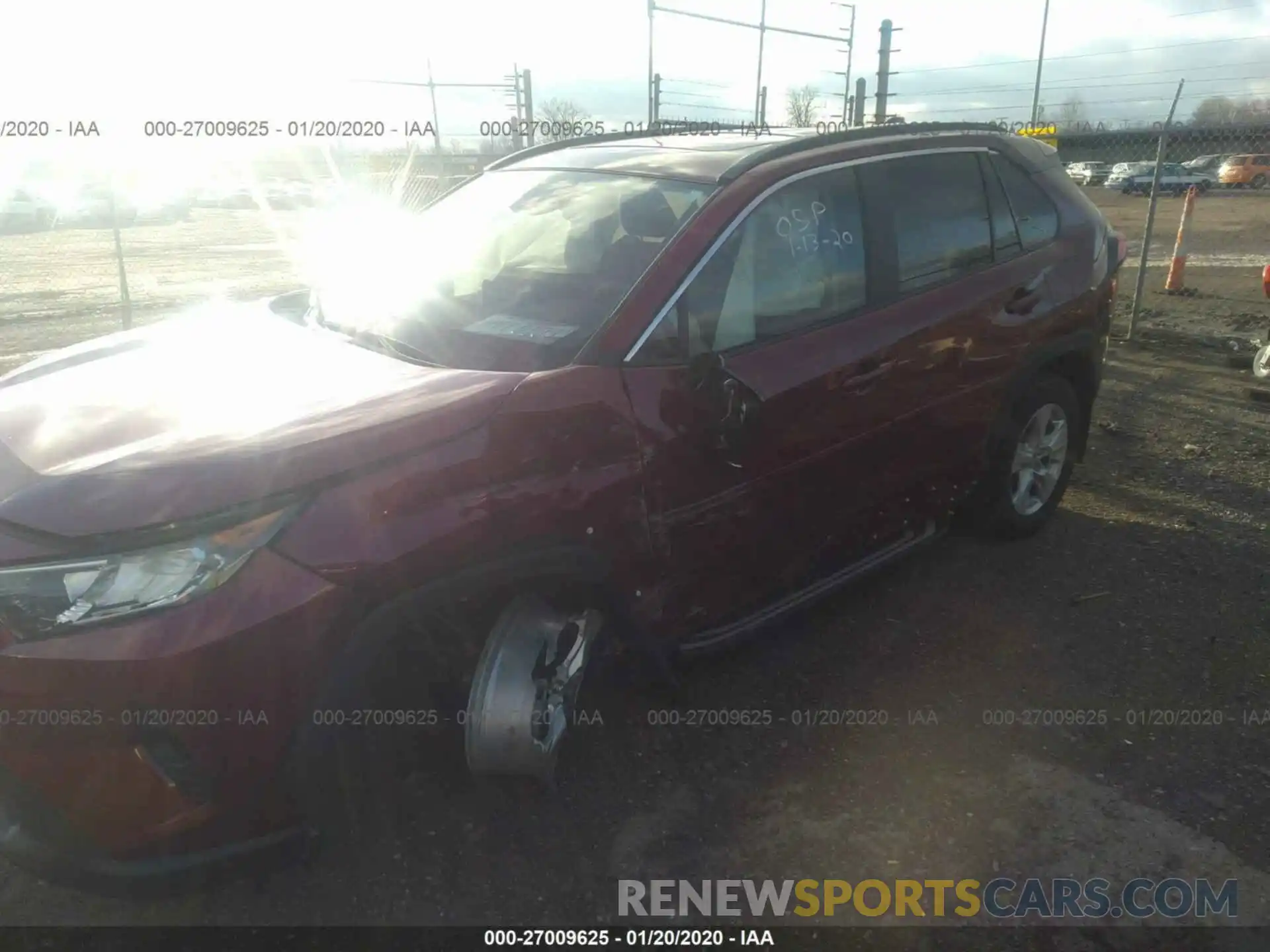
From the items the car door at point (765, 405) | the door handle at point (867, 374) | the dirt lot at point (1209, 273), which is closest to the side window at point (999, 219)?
the car door at point (765, 405)

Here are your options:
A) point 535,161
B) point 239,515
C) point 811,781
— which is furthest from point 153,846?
point 535,161

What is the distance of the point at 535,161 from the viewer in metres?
3.81

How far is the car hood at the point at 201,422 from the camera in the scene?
196 cm

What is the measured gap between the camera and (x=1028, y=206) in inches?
162

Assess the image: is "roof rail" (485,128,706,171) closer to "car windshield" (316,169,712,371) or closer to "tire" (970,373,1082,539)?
"car windshield" (316,169,712,371)

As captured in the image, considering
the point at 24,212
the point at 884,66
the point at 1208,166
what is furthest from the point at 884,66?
the point at 1208,166

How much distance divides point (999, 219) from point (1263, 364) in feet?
15.1

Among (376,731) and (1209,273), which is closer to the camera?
(376,731)

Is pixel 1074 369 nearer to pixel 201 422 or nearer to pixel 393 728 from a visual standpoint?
pixel 393 728

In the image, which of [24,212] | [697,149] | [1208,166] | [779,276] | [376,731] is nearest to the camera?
[376,731]

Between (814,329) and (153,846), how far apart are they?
229cm

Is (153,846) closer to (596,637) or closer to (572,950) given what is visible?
(572,950)

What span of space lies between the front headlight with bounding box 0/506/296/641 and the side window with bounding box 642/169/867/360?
1297mm

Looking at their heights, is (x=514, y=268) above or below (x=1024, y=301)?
above
